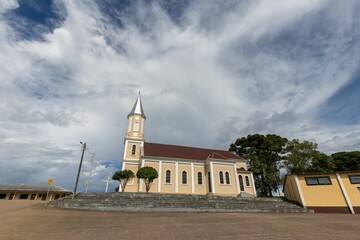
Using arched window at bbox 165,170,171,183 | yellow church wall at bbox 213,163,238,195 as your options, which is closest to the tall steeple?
arched window at bbox 165,170,171,183

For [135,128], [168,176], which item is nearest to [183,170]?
[168,176]

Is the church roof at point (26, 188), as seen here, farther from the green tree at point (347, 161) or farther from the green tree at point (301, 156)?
the green tree at point (347, 161)

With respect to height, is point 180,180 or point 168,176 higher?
point 168,176

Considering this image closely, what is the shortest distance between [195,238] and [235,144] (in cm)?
4121

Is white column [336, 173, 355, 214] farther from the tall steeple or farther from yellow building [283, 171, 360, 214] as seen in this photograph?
the tall steeple

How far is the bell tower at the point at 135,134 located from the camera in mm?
32031

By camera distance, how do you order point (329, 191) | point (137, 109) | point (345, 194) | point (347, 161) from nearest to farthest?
point (345, 194) → point (329, 191) → point (137, 109) → point (347, 161)

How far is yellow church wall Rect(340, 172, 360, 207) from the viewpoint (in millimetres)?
17467

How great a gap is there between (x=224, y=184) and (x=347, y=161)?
94.0 feet

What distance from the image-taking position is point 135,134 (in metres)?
34.0

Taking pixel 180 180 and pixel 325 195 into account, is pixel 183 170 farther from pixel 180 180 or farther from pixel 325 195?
pixel 325 195

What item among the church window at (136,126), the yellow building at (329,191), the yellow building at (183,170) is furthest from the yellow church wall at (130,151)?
the yellow building at (329,191)

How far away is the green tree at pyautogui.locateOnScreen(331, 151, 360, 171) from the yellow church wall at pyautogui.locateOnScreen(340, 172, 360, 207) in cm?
2396

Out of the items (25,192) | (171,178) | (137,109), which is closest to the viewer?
(171,178)
